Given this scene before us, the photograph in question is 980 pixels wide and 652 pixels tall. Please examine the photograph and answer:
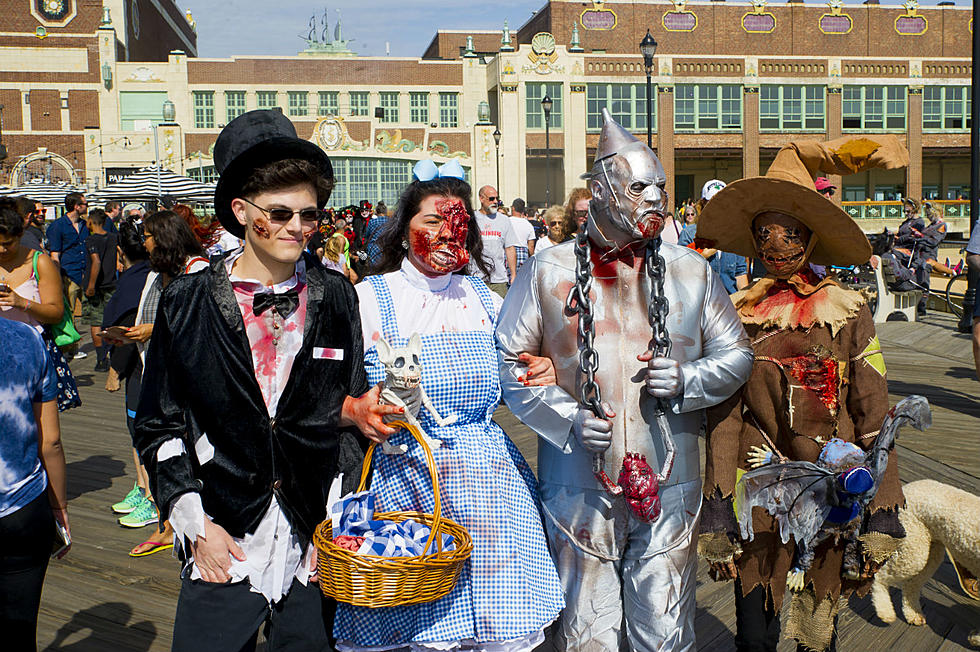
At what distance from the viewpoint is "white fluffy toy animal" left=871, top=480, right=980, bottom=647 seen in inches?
153

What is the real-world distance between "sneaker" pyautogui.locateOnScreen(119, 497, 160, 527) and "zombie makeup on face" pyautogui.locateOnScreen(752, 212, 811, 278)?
4472 millimetres

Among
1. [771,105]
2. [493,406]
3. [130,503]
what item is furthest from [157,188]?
[771,105]

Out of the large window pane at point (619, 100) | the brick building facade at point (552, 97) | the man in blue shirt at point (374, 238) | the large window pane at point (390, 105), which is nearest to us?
the man in blue shirt at point (374, 238)

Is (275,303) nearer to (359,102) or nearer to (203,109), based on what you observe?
(359,102)

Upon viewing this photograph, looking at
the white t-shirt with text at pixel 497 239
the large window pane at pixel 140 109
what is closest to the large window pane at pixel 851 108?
the large window pane at pixel 140 109

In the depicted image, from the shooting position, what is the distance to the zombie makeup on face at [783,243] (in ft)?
10.7

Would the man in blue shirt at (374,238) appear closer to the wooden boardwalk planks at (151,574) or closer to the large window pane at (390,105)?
the wooden boardwalk planks at (151,574)

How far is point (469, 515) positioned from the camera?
2.83 metres

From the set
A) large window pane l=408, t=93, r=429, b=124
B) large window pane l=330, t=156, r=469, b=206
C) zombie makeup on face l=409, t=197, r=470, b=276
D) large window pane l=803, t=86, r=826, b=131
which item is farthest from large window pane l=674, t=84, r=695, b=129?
zombie makeup on face l=409, t=197, r=470, b=276

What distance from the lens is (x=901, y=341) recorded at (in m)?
11.5

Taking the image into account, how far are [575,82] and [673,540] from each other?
4206 cm

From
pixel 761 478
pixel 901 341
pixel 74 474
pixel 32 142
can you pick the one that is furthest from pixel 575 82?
pixel 761 478

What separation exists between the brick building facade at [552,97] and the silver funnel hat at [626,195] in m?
37.7

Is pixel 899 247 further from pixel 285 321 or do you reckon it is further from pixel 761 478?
pixel 285 321
